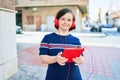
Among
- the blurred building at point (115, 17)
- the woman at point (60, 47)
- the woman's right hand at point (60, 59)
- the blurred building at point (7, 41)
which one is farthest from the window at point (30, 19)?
the blurred building at point (115, 17)

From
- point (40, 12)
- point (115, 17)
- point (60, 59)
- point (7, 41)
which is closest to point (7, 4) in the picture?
point (7, 41)

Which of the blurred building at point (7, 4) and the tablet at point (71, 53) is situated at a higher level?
the blurred building at point (7, 4)

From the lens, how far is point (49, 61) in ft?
7.25

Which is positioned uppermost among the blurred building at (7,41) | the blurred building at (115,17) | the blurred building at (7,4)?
the blurred building at (115,17)

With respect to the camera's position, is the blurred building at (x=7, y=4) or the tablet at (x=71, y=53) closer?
the tablet at (x=71, y=53)

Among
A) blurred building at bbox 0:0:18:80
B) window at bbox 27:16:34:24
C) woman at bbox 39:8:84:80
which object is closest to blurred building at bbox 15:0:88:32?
window at bbox 27:16:34:24

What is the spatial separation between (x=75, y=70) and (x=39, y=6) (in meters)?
28.8

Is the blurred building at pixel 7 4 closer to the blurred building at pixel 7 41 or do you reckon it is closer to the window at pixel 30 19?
the blurred building at pixel 7 41

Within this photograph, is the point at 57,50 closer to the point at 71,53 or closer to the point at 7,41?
the point at 71,53

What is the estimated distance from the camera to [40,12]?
3109 centimetres

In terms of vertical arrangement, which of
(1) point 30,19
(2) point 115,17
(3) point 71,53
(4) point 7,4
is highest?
(2) point 115,17

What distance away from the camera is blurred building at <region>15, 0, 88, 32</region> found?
2888cm

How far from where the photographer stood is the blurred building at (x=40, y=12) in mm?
28883

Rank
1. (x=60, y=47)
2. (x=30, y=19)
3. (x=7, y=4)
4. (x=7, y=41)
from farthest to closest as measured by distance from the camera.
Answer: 1. (x=30, y=19)
2. (x=7, y=4)
3. (x=7, y=41)
4. (x=60, y=47)
